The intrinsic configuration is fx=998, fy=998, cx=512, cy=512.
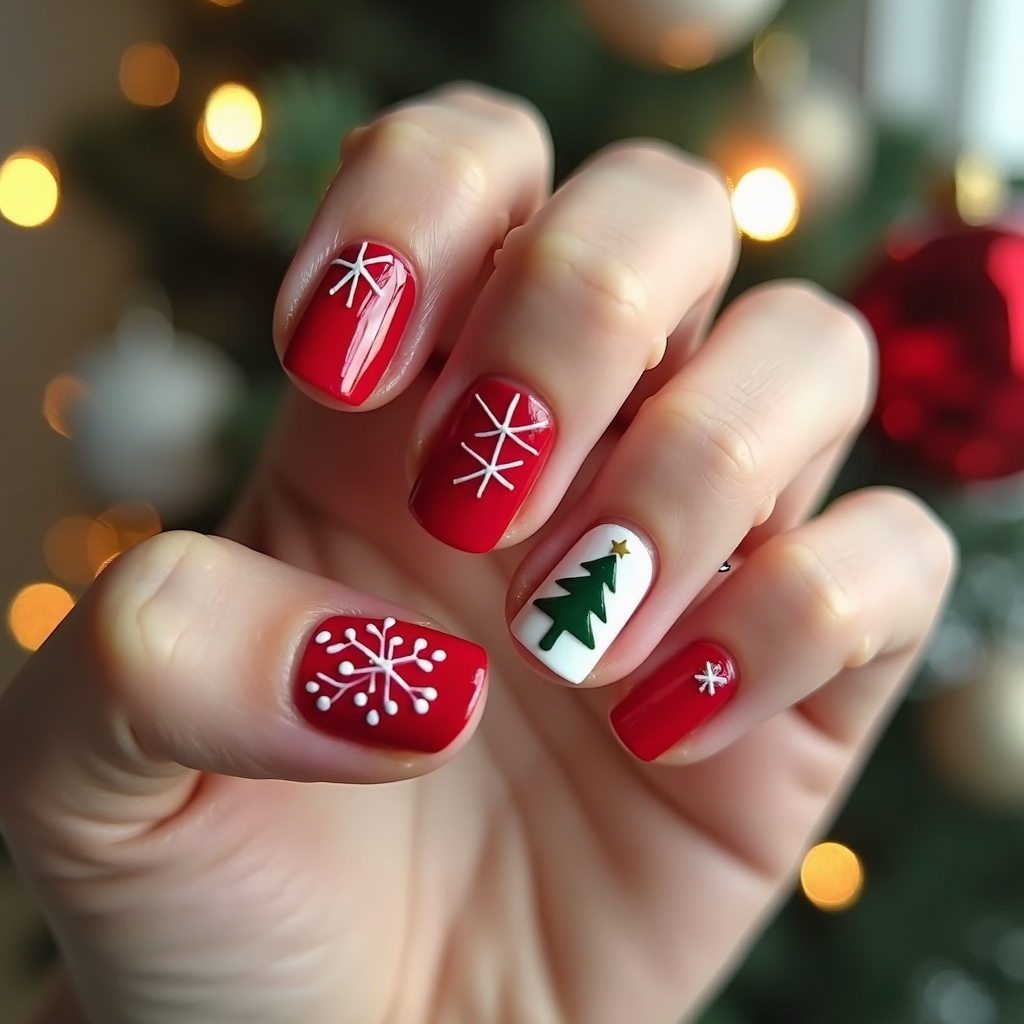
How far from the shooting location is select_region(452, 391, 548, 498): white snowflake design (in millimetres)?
420

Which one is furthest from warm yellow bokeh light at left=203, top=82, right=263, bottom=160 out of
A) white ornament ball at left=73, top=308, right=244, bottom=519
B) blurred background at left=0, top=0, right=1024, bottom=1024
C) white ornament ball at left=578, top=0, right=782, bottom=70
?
white ornament ball at left=578, top=0, right=782, bottom=70

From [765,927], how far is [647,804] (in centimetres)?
44

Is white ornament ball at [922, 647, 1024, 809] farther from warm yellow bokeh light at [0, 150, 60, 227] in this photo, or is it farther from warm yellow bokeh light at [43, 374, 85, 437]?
warm yellow bokeh light at [0, 150, 60, 227]

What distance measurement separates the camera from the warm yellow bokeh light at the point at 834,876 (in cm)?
91

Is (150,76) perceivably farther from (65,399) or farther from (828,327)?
(828,327)

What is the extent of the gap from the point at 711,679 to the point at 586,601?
8 centimetres

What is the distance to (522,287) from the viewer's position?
0.41 m

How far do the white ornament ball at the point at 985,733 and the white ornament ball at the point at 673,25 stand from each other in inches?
21.0

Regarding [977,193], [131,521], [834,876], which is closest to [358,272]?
[977,193]

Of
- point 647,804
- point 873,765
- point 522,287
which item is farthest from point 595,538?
point 873,765

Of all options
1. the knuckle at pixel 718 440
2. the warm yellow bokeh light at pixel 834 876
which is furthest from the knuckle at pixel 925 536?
the warm yellow bokeh light at pixel 834 876

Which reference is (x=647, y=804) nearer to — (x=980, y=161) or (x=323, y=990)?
(x=323, y=990)

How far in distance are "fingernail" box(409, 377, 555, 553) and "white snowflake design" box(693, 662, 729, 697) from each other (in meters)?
0.12

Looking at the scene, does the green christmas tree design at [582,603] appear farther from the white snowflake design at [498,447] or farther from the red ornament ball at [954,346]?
the red ornament ball at [954,346]
